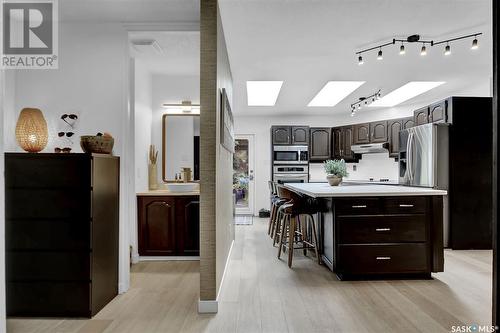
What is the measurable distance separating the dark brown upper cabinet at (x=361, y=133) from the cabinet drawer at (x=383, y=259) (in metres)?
4.30

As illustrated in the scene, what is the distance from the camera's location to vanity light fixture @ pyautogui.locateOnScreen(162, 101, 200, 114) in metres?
4.50

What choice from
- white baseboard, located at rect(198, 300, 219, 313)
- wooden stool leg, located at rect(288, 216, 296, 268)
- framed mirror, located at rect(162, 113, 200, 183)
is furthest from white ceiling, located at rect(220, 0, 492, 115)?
white baseboard, located at rect(198, 300, 219, 313)

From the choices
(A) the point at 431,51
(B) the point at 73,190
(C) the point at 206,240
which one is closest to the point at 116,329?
(C) the point at 206,240

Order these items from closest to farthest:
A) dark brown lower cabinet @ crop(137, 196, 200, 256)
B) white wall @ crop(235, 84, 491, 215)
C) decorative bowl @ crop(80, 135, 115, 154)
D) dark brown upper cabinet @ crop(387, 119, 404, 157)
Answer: decorative bowl @ crop(80, 135, 115, 154) < dark brown lower cabinet @ crop(137, 196, 200, 256) < dark brown upper cabinet @ crop(387, 119, 404, 157) < white wall @ crop(235, 84, 491, 215)

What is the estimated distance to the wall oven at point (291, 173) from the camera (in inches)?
303

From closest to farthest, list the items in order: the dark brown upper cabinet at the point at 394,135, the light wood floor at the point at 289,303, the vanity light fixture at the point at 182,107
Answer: the light wood floor at the point at 289,303 → the vanity light fixture at the point at 182,107 → the dark brown upper cabinet at the point at 394,135

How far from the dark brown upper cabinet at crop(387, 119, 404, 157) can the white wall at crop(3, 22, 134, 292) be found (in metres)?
5.54

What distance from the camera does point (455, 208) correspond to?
4.55m

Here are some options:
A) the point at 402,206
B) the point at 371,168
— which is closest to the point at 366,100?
the point at 371,168

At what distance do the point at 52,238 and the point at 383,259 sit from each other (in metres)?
2.95

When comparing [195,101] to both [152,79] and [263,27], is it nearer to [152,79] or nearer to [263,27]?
[152,79]

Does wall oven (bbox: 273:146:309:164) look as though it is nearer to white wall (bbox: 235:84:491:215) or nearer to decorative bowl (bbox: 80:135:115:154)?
white wall (bbox: 235:84:491:215)

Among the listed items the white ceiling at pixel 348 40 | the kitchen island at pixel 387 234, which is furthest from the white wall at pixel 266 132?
the kitchen island at pixel 387 234

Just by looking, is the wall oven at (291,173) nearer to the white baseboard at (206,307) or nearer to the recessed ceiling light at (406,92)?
the recessed ceiling light at (406,92)
